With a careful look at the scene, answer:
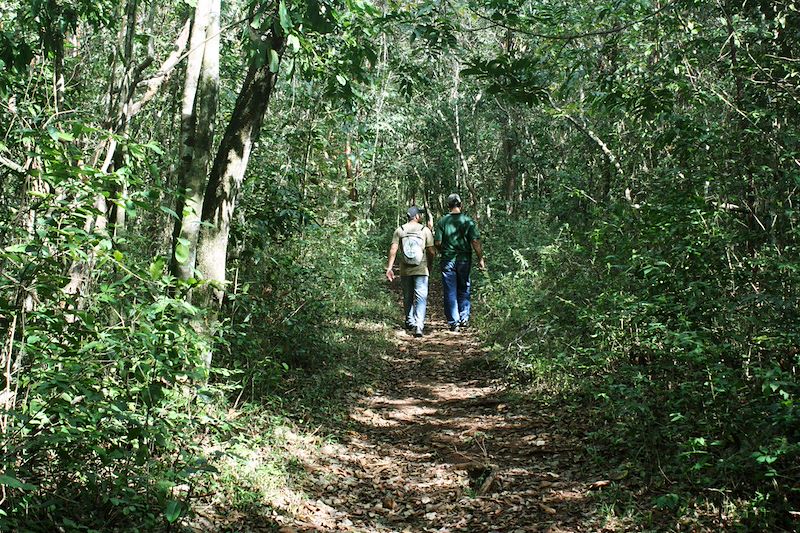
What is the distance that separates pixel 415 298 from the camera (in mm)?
10906

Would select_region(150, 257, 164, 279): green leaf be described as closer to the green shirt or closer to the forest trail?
the forest trail

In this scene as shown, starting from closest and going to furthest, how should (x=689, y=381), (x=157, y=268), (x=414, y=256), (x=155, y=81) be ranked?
(x=157, y=268) → (x=689, y=381) → (x=155, y=81) → (x=414, y=256)

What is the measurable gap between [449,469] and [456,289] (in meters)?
5.64

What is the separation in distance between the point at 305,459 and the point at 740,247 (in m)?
4.22

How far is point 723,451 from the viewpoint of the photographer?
4320 mm

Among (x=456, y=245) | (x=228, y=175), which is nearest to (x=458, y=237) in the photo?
(x=456, y=245)

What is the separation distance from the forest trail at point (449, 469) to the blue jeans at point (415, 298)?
2.73m

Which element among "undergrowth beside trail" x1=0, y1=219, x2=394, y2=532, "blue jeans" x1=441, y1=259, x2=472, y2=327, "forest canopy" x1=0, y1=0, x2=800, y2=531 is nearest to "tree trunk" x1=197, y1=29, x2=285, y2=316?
"forest canopy" x1=0, y1=0, x2=800, y2=531

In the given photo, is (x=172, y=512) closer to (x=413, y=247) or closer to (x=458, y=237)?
(x=413, y=247)

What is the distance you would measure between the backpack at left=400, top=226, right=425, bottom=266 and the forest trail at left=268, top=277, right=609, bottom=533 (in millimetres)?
2876

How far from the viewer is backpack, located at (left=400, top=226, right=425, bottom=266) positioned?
1061cm

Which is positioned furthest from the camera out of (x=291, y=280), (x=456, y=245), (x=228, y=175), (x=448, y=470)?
(x=456, y=245)

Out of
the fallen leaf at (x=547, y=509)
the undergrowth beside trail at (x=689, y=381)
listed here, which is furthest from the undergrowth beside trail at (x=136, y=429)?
the undergrowth beside trail at (x=689, y=381)

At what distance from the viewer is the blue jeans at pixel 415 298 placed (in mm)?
10703
